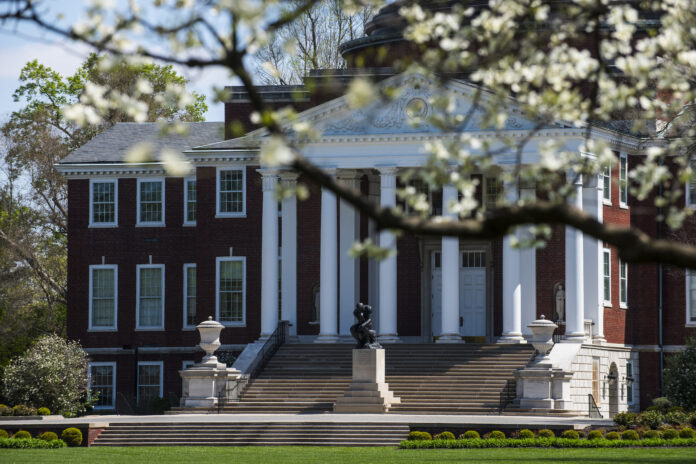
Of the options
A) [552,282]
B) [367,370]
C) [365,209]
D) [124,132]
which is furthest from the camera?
[124,132]

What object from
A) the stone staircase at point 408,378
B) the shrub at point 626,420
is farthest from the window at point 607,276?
the shrub at point 626,420

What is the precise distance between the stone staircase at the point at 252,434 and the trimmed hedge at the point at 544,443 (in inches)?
55.7

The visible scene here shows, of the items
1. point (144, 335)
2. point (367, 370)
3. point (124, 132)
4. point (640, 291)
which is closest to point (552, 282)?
point (640, 291)

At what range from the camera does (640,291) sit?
151ft

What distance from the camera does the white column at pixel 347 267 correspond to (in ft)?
146

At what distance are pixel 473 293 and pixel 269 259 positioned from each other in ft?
23.5

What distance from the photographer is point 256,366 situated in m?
41.6

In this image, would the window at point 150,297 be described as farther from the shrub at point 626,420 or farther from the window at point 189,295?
the shrub at point 626,420

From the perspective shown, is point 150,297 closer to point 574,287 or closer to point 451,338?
point 451,338

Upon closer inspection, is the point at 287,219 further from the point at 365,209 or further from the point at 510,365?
the point at 365,209

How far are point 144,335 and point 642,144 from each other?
19.3 metres

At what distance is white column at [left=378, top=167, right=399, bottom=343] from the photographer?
42.1 metres

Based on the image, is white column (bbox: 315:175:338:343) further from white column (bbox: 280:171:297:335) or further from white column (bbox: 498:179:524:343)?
white column (bbox: 498:179:524:343)

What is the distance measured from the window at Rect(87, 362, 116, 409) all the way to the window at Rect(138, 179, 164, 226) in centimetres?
556
